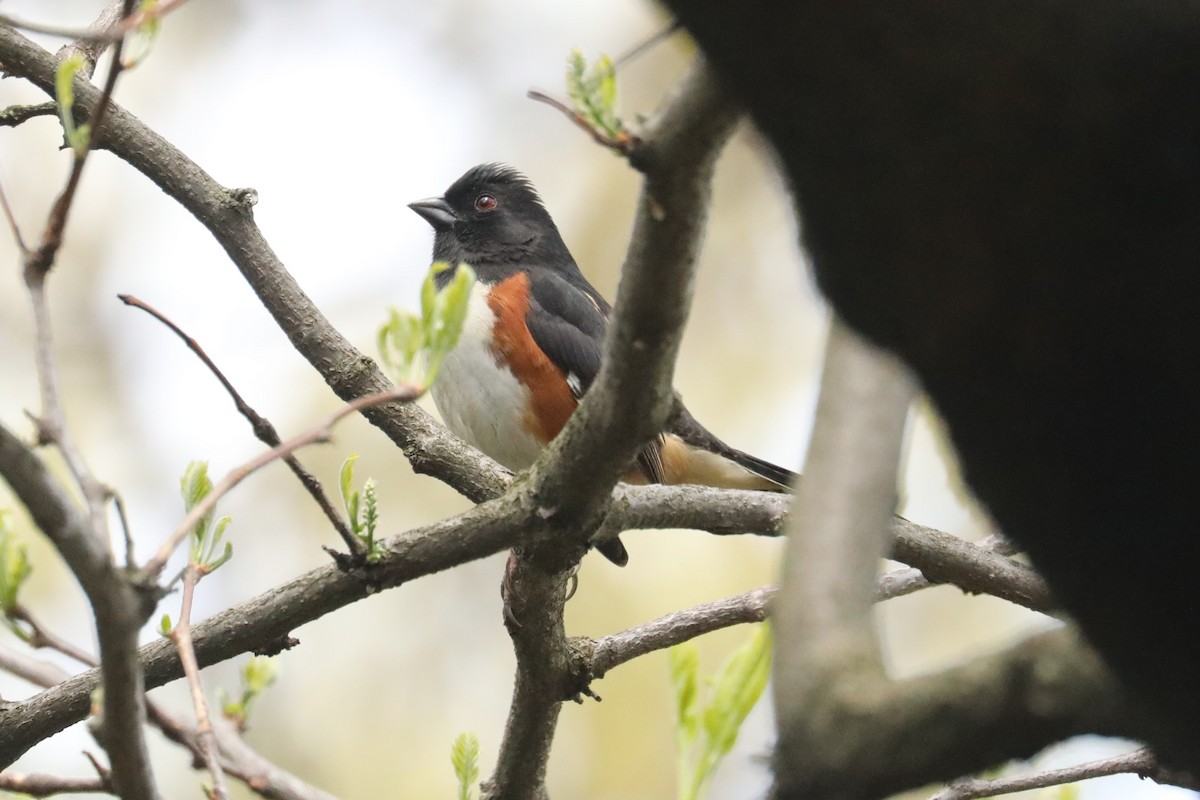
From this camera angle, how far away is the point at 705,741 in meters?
1.91

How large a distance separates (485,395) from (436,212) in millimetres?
1115

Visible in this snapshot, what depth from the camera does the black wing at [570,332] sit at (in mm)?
4395

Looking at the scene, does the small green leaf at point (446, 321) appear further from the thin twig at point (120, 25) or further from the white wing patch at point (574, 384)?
the white wing patch at point (574, 384)

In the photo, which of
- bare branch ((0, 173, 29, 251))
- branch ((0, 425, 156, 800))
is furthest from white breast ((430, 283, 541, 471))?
branch ((0, 425, 156, 800))

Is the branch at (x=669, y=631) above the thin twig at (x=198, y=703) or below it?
above

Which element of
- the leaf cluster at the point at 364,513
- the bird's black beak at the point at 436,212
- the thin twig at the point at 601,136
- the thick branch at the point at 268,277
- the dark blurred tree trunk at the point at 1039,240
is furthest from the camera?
the bird's black beak at the point at 436,212

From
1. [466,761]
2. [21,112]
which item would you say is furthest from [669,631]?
[21,112]

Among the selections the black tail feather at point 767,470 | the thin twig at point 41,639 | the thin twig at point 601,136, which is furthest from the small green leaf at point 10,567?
the black tail feather at point 767,470

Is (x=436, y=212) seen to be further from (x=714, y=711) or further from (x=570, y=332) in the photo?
(x=714, y=711)

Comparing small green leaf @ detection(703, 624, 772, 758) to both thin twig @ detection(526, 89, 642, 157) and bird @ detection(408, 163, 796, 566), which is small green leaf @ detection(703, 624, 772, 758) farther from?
bird @ detection(408, 163, 796, 566)

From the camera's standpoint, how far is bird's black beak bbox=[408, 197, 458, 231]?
5.11 m

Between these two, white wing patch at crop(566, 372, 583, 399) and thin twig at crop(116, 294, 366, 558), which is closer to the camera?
thin twig at crop(116, 294, 366, 558)

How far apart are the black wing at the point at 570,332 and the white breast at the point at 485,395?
0.18m

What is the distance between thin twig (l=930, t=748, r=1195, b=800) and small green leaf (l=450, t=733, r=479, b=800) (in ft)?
2.87
